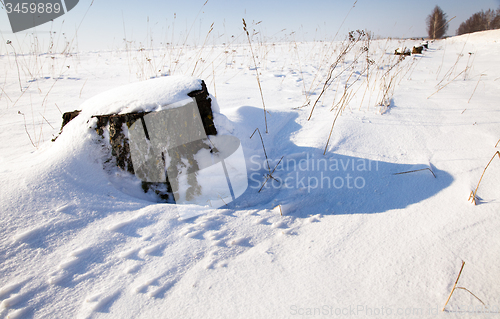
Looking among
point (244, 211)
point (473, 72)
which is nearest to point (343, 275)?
point (244, 211)

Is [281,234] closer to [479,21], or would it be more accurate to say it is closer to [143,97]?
[143,97]

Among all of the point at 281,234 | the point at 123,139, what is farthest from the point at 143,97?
the point at 281,234

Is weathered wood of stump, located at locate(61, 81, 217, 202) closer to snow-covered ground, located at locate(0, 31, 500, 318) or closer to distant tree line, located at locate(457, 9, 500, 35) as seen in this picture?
snow-covered ground, located at locate(0, 31, 500, 318)

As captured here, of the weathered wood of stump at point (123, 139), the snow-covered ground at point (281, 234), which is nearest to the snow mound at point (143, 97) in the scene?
the weathered wood of stump at point (123, 139)

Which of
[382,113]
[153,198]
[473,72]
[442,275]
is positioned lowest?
[442,275]

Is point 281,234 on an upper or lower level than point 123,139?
lower

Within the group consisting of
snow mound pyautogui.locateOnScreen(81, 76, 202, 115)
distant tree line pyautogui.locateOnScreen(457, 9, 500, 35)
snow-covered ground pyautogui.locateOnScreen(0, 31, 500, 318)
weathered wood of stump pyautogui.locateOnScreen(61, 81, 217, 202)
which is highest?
distant tree line pyautogui.locateOnScreen(457, 9, 500, 35)

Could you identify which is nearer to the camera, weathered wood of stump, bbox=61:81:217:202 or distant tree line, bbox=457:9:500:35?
weathered wood of stump, bbox=61:81:217:202

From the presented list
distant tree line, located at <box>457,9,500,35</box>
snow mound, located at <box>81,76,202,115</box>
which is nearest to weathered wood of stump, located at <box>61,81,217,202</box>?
snow mound, located at <box>81,76,202,115</box>

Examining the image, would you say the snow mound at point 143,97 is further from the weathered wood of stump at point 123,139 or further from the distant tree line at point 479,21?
the distant tree line at point 479,21

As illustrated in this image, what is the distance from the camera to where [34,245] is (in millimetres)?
988

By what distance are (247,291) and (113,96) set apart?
54.1 inches

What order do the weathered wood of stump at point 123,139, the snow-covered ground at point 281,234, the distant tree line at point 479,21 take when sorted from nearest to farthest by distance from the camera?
1. the snow-covered ground at point 281,234
2. the weathered wood of stump at point 123,139
3. the distant tree line at point 479,21

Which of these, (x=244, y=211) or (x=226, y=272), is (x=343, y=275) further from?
(x=244, y=211)
